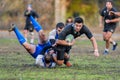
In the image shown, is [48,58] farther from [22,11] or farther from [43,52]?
[22,11]

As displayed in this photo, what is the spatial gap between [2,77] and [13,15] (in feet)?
131

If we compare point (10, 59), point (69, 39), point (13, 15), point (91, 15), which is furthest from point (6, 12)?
point (69, 39)

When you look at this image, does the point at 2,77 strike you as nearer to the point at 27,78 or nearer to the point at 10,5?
the point at 27,78

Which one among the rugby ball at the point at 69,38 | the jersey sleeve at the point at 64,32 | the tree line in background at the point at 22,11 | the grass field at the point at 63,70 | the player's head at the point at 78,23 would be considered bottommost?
the tree line in background at the point at 22,11

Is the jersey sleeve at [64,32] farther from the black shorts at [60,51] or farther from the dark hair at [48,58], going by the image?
the dark hair at [48,58]

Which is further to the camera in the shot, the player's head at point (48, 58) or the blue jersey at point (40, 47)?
the blue jersey at point (40, 47)

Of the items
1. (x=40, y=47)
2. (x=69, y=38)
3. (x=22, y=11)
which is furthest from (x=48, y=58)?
(x=22, y=11)

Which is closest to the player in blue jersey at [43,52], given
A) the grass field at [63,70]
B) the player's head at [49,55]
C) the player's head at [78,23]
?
the player's head at [49,55]

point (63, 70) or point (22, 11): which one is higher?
point (63, 70)

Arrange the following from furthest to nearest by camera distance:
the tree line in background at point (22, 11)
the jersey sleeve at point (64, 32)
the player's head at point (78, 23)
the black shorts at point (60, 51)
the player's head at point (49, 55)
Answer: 1. the tree line in background at point (22, 11)
2. the player's head at point (49, 55)
3. the black shorts at point (60, 51)
4. the jersey sleeve at point (64, 32)
5. the player's head at point (78, 23)

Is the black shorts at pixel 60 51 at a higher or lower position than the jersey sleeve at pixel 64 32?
lower

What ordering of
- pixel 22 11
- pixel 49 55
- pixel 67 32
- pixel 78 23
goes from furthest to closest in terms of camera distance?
1. pixel 22 11
2. pixel 49 55
3. pixel 67 32
4. pixel 78 23

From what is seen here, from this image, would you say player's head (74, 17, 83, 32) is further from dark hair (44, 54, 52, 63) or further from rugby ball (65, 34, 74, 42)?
dark hair (44, 54, 52, 63)

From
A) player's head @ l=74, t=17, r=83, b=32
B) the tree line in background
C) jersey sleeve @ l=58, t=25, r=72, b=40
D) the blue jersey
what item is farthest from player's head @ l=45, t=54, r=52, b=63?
the tree line in background
